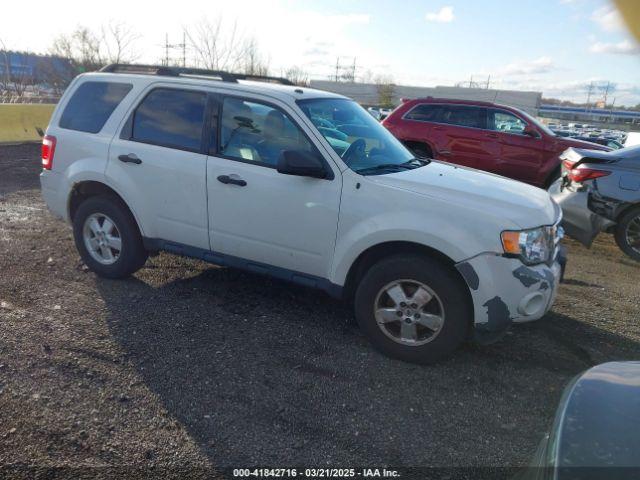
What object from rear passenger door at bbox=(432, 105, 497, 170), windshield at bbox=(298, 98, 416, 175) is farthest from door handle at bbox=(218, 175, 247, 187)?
rear passenger door at bbox=(432, 105, 497, 170)

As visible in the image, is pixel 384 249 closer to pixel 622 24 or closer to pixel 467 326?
pixel 467 326

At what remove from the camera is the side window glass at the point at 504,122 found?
973cm

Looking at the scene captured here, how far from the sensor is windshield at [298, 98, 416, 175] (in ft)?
13.3

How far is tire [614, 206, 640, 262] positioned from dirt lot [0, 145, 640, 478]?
1.74m

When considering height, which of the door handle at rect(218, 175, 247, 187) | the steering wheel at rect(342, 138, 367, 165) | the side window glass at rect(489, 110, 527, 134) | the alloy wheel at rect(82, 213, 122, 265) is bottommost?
the alloy wheel at rect(82, 213, 122, 265)

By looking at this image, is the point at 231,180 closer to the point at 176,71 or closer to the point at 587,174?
the point at 176,71

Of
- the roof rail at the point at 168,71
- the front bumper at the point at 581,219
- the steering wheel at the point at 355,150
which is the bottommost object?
the front bumper at the point at 581,219

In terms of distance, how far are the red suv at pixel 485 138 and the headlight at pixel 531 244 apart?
593 centimetres

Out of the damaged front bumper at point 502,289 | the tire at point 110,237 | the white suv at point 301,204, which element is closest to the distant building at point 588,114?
the white suv at point 301,204

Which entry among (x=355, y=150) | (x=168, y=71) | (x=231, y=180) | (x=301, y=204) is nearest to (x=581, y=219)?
(x=355, y=150)

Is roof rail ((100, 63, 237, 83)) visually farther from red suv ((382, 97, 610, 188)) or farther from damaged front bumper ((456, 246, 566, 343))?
red suv ((382, 97, 610, 188))

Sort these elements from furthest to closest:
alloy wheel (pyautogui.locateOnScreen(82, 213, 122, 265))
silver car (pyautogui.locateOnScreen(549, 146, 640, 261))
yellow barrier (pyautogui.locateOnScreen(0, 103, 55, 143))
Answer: yellow barrier (pyautogui.locateOnScreen(0, 103, 55, 143)), silver car (pyautogui.locateOnScreen(549, 146, 640, 261)), alloy wheel (pyautogui.locateOnScreen(82, 213, 122, 265))

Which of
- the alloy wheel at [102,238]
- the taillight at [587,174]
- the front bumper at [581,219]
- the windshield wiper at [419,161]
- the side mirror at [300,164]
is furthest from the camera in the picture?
the taillight at [587,174]

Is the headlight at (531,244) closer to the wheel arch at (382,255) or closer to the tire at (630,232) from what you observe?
the wheel arch at (382,255)
